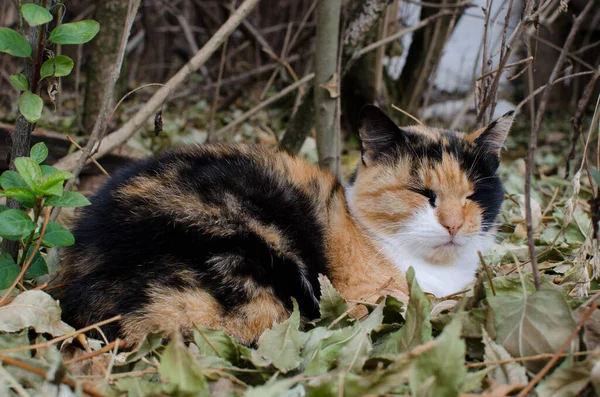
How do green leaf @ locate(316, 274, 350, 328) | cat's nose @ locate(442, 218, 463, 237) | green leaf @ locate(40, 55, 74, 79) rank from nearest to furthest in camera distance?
green leaf @ locate(40, 55, 74, 79) < green leaf @ locate(316, 274, 350, 328) < cat's nose @ locate(442, 218, 463, 237)

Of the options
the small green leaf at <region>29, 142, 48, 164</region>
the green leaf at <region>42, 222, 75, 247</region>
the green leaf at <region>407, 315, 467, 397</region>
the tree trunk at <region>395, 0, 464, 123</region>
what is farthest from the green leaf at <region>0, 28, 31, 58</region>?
the tree trunk at <region>395, 0, 464, 123</region>

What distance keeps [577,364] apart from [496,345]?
7.9 inches

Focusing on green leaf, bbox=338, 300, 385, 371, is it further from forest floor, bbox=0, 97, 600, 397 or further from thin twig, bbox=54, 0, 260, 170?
thin twig, bbox=54, 0, 260, 170

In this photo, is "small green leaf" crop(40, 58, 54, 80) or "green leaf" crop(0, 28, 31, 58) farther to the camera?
"small green leaf" crop(40, 58, 54, 80)

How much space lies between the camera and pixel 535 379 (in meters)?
1.42

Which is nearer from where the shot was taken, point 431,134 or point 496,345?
point 496,345

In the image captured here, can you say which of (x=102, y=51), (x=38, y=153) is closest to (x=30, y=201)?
(x=38, y=153)

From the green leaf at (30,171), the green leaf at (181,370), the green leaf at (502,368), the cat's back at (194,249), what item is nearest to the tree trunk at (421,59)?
the cat's back at (194,249)

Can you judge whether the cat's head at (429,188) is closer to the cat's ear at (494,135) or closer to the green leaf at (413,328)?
the cat's ear at (494,135)

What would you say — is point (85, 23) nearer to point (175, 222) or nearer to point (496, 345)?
point (175, 222)

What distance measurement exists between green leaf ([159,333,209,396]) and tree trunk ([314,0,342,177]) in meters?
1.70

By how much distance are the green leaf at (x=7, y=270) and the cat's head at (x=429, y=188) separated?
1.32m

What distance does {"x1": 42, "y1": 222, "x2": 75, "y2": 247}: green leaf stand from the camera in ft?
6.10

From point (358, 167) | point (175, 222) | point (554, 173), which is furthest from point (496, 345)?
point (554, 173)
